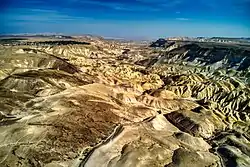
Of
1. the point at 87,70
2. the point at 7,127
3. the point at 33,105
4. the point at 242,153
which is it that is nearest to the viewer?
the point at 242,153

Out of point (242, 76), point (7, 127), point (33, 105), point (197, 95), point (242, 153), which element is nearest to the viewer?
point (242, 153)

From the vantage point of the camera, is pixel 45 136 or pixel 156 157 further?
pixel 45 136

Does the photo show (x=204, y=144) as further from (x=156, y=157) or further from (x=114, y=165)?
(x=114, y=165)

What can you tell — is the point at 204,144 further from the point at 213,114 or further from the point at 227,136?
the point at 213,114

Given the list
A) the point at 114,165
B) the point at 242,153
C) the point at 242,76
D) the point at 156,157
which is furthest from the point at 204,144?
the point at 242,76

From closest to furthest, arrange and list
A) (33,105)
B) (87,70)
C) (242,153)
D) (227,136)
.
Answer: (242,153)
(227,136)
(33,105)
(87,70)

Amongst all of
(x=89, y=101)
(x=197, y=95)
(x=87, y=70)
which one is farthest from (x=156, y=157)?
(x=87, y=70)
